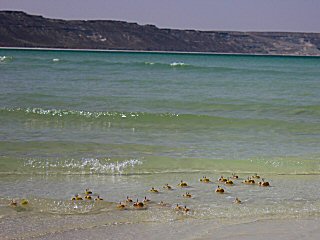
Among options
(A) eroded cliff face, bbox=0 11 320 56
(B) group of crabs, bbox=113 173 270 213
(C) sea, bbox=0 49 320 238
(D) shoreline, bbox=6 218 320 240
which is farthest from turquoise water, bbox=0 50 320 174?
(A) eroded cliff face, bbox=0 11 320 56

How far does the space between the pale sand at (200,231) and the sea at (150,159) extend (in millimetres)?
182

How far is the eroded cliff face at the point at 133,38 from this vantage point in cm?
14612

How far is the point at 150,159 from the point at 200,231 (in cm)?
444

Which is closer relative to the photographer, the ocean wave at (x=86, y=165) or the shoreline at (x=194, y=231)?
the shoreline at (x=194, y=231)

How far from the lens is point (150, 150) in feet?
43.1

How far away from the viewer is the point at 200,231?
26.0 ft

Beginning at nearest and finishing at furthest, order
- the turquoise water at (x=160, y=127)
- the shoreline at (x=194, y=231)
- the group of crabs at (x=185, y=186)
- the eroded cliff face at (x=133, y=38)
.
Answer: the shoreline at (x=194, y=231)
the group of crabs at (x=185, y=186)
the turquoise water at (x=160, y=127)
the eroded cliff face at (x=133, y=38)

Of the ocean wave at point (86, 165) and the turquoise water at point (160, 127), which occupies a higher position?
the turquoise water at point (160, 127)

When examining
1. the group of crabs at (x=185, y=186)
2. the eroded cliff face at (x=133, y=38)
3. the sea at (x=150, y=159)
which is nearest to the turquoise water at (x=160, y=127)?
the sea at (x=150, y=159)

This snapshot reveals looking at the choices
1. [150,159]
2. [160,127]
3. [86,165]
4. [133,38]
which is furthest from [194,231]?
[133,38]

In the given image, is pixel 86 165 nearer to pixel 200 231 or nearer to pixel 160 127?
pixel 200 231

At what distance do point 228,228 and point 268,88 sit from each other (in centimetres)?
2316

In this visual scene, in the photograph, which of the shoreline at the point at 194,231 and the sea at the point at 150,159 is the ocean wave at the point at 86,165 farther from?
the shoreline at the point at 194,231

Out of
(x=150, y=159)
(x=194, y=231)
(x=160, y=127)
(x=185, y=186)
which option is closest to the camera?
(x=194, y=231)
